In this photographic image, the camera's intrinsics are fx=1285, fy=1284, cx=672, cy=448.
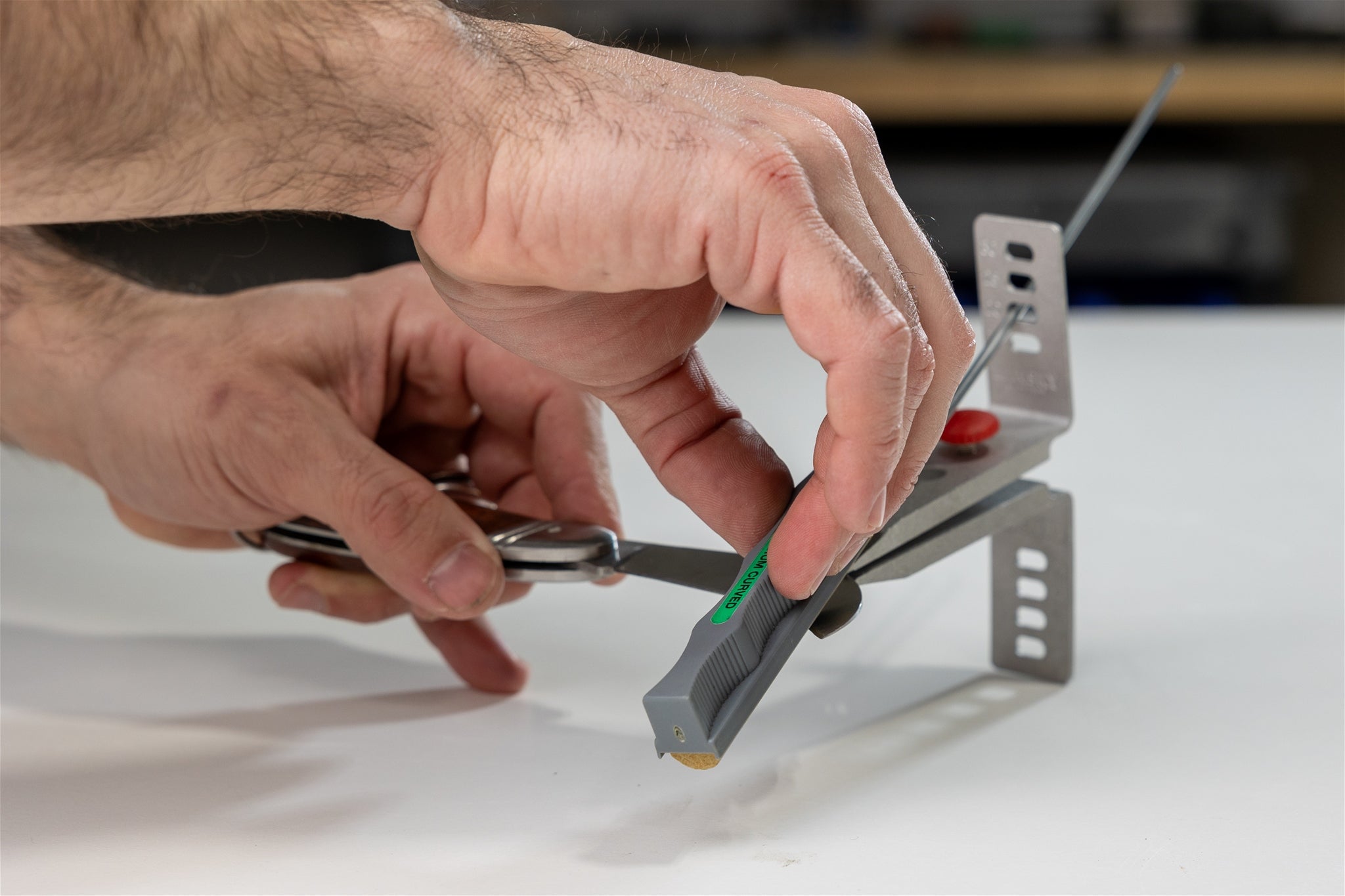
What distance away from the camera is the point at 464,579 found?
633mm

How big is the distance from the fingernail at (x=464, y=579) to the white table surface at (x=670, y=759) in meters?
0.06

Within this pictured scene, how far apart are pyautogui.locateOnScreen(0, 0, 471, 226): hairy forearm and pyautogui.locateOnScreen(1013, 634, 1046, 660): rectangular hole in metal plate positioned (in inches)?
15.2

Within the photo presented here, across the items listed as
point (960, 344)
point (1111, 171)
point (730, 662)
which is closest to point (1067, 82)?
point (1111, 171)

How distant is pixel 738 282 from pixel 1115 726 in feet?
0.98

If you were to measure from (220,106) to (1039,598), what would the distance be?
18.3 inches

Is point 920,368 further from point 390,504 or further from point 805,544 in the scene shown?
point 390,504

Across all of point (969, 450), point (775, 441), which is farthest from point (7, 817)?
point (775, 441)

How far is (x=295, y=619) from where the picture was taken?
2.56 ft

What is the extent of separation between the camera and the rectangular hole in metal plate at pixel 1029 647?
2.23 ft

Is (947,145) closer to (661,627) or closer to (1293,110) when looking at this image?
(1293,110)

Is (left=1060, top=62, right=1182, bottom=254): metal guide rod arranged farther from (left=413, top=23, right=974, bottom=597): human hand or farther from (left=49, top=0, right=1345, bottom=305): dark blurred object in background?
(left=49, top=0, right=1345, bottom=305): dark blurred object in background

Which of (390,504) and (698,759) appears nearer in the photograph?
(698,759)

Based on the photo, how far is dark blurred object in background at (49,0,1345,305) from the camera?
2291 millimetres

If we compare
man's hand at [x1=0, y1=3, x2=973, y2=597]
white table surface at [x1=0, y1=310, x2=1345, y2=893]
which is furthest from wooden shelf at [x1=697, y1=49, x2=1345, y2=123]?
man's hand at [x1=0, y1=3, x2=973, y2=597]
